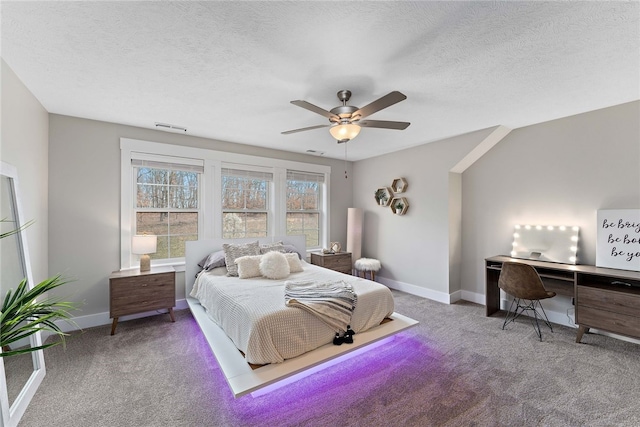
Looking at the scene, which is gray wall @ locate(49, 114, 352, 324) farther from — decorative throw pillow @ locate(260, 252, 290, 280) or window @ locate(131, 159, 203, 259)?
decorative throw pillow @ locate(260, 252, 290, 280)

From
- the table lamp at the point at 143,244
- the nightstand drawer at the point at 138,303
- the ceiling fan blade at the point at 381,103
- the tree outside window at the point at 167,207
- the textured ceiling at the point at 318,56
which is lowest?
the nightstand drawer at the point at 138,303

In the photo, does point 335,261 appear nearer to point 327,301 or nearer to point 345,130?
point 327,301

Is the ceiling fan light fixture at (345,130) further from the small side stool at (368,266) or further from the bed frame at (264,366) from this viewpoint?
the small side stool at (368,266)

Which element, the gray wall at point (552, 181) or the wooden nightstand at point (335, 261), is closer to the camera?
the gray wall at point (552, 181)

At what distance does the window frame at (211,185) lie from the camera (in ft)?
11.4

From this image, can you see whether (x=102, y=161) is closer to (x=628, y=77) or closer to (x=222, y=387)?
(x=222, y=387)

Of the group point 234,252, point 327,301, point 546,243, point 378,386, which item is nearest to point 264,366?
point 327,301

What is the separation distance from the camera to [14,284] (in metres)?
2.12

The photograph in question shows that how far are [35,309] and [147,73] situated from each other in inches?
71.8

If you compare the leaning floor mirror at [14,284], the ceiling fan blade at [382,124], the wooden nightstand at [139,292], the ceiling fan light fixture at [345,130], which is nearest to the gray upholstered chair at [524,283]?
the ceiling fan blade at [382,124]

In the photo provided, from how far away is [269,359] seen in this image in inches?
80.2

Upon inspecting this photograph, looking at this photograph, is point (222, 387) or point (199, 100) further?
point (199, 100)

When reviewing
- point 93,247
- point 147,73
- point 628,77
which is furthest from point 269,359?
point 628,77

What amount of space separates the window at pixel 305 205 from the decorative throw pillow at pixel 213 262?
151 cm
